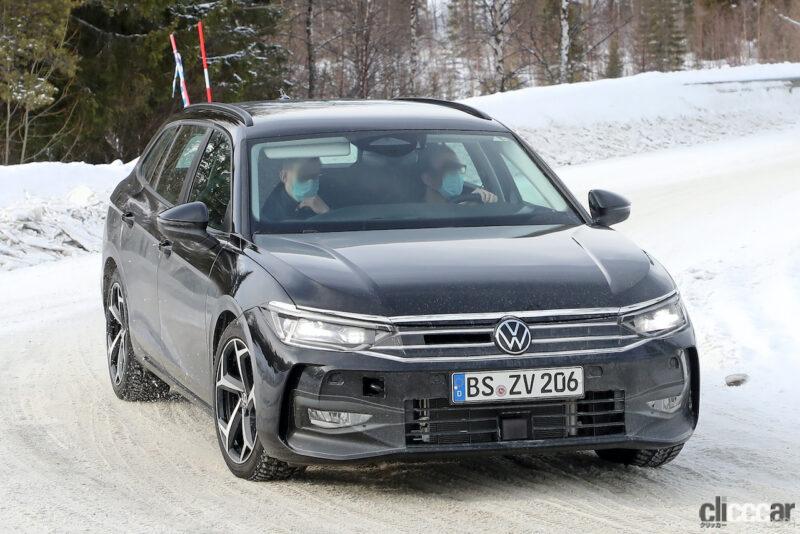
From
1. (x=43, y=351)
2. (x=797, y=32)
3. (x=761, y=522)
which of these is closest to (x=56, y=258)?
(x=43, y=351)

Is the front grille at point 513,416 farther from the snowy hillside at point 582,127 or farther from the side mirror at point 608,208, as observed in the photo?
the snowy hillside at point 582,127

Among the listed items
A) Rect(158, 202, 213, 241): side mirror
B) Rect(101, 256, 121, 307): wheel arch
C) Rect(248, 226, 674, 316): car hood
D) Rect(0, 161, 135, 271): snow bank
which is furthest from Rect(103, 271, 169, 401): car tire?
Rect(0, 161, 135, 271): snow bank

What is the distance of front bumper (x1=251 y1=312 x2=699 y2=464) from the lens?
16.4 feet

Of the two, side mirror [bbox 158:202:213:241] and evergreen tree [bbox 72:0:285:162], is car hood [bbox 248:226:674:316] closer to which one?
side mirror [bbox 158:202:213:241]

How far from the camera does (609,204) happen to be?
658 cm

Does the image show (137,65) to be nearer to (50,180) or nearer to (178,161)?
(50,180)

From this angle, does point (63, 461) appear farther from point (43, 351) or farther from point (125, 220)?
point (43, 351)

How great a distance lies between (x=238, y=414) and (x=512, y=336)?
1230 mm

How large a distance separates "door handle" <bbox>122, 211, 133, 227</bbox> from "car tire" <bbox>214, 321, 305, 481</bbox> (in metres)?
2.08

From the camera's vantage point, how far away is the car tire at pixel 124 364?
24.6 ft

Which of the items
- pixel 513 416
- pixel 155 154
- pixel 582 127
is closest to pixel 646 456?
pixel 513 416

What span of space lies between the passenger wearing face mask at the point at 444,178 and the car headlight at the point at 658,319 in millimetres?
1316

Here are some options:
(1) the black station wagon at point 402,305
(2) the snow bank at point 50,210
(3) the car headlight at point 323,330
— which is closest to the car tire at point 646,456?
(1) the black station wagon at point 402,305

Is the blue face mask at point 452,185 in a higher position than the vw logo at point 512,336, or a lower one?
higher
